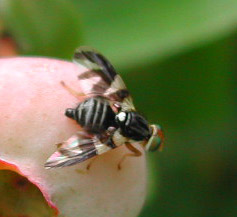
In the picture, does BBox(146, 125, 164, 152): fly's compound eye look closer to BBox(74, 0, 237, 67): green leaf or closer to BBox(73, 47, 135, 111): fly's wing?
BBox(73, 47, 135, 111): fly's wing

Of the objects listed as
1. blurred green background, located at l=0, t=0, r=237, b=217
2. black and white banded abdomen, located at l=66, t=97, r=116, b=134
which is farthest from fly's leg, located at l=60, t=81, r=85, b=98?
blurred green background, located at l=0, t=0, r=237, b=217

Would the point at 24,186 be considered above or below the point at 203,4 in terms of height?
below

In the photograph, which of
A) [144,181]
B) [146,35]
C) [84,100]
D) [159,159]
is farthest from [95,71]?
[159,159]

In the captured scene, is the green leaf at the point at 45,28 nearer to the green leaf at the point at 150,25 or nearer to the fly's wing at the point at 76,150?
the green leaf at the point at 150,25

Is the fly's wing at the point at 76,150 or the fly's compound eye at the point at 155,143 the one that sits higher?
the fly's wing at the point at 76,150

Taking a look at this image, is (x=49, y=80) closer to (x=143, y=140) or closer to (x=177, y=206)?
(x=143, y=140)

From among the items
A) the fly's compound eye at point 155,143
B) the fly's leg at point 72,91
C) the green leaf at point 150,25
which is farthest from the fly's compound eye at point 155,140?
the green leaf at point 150,25

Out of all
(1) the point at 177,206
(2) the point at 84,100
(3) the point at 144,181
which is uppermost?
(2) the point at 84,100
